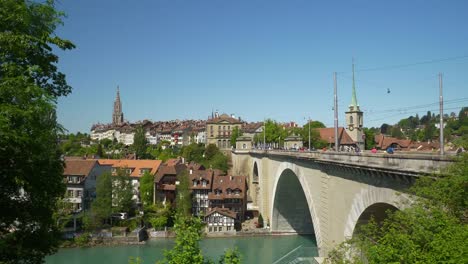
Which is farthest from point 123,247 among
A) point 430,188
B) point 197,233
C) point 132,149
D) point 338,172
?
point 132,149

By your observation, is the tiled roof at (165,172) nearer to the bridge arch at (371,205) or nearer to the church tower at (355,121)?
the church tower at (355,121)

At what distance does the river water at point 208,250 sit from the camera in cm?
3238

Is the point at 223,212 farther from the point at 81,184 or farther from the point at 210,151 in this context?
the point at 210,151

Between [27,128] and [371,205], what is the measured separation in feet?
35.2

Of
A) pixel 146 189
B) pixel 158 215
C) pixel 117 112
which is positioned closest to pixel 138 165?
pixel 146 189

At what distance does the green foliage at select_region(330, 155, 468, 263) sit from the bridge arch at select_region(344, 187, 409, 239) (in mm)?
1764

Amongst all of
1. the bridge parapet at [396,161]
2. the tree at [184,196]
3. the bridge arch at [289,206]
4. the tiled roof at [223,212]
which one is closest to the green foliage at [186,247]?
the bridge parapet at [396,161]

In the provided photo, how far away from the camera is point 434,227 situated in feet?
28.1

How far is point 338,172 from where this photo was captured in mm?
17594

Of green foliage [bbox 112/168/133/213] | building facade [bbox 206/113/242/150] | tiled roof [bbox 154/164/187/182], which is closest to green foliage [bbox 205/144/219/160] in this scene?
building facade [bbox 206/113/242/150]

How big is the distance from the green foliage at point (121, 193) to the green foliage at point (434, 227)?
1365 inches

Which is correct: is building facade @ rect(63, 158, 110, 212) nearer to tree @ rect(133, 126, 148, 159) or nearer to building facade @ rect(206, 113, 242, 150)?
tree @ rect(133, 126, 148, 159)

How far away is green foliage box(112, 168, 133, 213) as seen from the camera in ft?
136

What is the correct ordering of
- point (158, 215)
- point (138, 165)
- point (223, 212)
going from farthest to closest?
point (138, 165) < point (158, 215) < point (223, 212)
